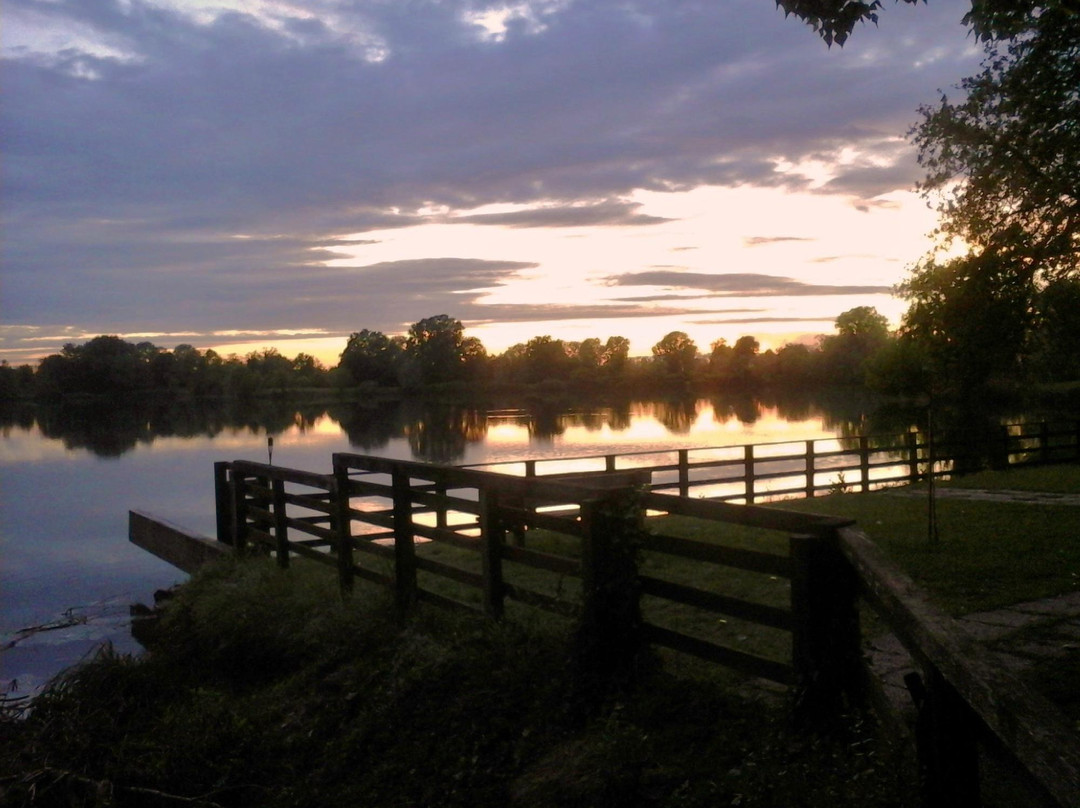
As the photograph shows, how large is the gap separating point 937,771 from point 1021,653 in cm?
325

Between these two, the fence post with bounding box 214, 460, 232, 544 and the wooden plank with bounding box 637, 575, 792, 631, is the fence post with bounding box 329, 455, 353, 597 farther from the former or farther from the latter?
the fence post with bounding box 214, 460, 232, 544

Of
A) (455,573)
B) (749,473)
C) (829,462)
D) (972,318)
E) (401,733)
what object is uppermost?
(972,318)

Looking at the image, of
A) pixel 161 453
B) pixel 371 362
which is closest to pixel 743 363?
pixel 371 362

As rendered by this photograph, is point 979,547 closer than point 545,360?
Yes

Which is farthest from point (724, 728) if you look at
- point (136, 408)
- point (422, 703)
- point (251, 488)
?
point (136, 408)

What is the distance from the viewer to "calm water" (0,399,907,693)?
14.5m

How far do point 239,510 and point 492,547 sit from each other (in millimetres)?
5605

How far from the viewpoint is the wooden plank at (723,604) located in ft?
14.4

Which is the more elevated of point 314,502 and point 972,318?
point 972,318

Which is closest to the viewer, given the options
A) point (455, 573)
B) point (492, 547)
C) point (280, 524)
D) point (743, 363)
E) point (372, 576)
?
point (492, 547)

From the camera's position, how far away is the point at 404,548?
7.23 m

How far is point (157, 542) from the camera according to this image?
47.9 ft

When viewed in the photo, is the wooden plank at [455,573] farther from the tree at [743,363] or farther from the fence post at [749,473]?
the tree at [743,363]

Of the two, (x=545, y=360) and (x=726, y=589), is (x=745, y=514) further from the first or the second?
(x=545, y=360)
